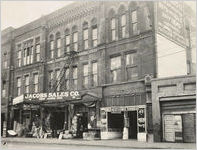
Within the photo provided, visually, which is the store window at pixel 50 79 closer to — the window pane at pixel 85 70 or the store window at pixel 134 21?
the window pane at pixel 85 70

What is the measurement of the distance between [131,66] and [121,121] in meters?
4.69

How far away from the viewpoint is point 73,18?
2911cm

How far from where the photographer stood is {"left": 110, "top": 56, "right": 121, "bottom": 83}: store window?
80.9 feet

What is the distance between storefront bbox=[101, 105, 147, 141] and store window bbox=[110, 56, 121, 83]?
236 centimetres

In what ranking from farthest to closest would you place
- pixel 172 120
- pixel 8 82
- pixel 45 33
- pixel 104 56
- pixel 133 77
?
pixel 8 82
pixel 45 33
pixel 104 56
pixel 133 77
pixel 172 120

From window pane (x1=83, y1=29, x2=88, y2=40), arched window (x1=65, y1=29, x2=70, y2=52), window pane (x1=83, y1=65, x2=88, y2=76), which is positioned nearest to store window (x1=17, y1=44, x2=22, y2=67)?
arched window (x1=65, y1=29, x2=70, y2=52)

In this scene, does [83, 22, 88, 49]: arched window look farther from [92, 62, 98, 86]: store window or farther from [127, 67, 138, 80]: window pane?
[127, 67, 138, 80]: window pane

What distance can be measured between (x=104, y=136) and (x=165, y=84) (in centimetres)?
683

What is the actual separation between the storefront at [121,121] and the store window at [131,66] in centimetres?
238

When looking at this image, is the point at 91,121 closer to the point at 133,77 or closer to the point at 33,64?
the point at 133,77

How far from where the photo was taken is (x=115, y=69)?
25.0m

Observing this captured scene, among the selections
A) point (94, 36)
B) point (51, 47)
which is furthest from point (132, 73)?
point (51, 47)

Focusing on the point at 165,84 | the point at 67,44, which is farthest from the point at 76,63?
the point at 165,84

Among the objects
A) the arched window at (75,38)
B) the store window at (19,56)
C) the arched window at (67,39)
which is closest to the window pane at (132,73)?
the arched window at (75,38)
